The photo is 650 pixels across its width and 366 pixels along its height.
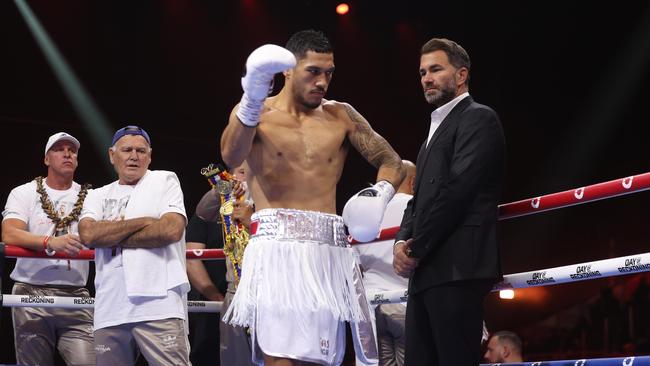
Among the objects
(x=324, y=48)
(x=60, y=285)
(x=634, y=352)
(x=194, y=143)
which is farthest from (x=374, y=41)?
(x=324, y=48)

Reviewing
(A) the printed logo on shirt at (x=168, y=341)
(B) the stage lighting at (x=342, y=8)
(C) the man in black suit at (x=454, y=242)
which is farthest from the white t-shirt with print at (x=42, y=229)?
(B) the stage lighting at (x=342, y=8)

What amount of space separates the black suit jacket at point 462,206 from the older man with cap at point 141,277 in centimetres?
111

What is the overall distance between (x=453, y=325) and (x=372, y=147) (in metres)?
0.72

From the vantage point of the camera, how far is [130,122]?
8.62 metres

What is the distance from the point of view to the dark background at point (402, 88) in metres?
8.20

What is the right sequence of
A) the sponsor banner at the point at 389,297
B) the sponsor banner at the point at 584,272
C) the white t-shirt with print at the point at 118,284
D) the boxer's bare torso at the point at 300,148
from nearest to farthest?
the sponsor banner at the point at 584,272 < the boxer's bare torso at the point at 300,148 < the sponsor banner at the point at 389,297 < the white t-shirt with print at the point at 118,284

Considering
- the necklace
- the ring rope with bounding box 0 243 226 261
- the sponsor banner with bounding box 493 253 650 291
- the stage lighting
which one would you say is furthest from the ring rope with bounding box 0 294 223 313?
the stage lighting

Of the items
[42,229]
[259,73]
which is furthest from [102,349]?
[259,73]

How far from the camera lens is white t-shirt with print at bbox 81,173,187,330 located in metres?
3.13

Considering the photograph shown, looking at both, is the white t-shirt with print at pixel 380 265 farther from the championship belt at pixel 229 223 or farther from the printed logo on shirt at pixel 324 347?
the printed logo on shirt at pixel 324 347

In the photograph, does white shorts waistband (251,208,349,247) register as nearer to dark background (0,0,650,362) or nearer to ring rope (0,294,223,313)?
ring rope (0,294,223,313)

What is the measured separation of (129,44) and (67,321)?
526cm

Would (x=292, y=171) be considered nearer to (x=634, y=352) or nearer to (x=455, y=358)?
(x=455, y=358)

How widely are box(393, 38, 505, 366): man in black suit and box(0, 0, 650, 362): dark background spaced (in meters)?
5.83
